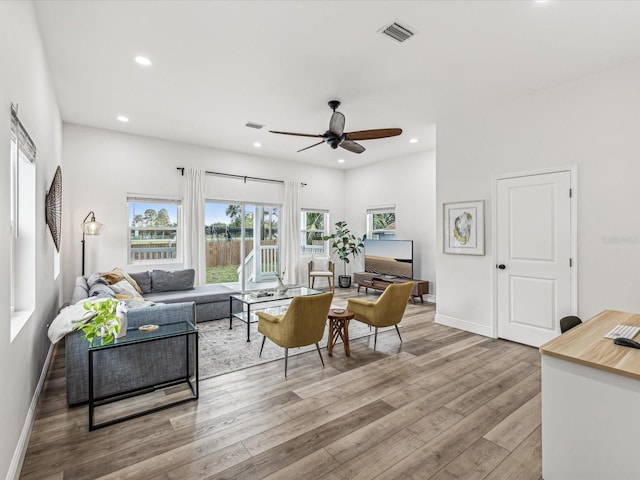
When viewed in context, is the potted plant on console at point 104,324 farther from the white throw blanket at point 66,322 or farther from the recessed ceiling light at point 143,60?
the recessed ceiling light at point 143,60

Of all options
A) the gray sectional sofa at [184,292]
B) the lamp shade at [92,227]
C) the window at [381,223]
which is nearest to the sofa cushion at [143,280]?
the gray sectional sofa at [184,292]

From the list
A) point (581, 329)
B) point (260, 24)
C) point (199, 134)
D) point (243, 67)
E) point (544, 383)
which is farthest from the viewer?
point (199, 134)

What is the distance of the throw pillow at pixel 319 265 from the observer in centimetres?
781

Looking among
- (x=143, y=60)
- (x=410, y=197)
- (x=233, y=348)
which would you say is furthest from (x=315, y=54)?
(x=410, y=197)

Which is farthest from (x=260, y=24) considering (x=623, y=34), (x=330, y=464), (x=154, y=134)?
(x=154, y=134)

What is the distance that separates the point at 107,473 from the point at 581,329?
116 inches

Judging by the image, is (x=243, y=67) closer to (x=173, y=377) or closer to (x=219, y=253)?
(x=173, y=377)

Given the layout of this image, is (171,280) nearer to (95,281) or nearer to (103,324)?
(95,281)

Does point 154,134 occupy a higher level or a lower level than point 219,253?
higher

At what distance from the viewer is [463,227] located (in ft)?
15.1

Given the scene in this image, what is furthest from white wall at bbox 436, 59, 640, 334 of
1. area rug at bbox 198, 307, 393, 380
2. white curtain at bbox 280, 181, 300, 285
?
white curtain at bbox 280, 181, 300, 285

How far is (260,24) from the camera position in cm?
267

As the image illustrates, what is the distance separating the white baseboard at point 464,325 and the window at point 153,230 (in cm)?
479

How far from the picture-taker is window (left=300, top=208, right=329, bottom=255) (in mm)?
8203
